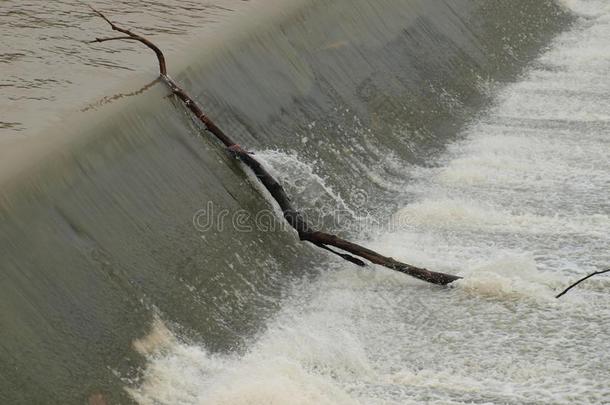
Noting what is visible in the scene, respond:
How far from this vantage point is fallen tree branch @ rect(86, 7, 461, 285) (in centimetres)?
652

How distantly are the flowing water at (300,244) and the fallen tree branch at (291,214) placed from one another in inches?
3.5

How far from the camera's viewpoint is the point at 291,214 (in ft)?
22.1

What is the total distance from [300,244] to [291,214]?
0.74ft

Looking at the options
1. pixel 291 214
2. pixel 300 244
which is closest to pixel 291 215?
pixel 291 214

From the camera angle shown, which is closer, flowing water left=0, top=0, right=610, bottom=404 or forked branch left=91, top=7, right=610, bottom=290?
flowing water left=0, top=0, right=610, bottom=404

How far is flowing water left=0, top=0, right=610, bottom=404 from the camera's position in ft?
17.2

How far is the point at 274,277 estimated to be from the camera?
253 inches

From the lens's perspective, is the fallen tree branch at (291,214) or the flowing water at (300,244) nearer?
the flowing water at (300,244)

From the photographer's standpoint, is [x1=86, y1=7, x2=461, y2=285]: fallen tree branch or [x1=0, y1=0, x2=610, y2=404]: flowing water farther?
[x1=86, y1=7, x2=461, y2=285]: fallen tree branch

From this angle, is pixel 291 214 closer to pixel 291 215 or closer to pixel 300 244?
pixel 291 215

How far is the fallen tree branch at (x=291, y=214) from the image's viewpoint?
6.52 m

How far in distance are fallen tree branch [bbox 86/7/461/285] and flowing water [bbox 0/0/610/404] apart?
0.09 m

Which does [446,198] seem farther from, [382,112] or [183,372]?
[183,372]

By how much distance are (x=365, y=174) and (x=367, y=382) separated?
8.85ft
